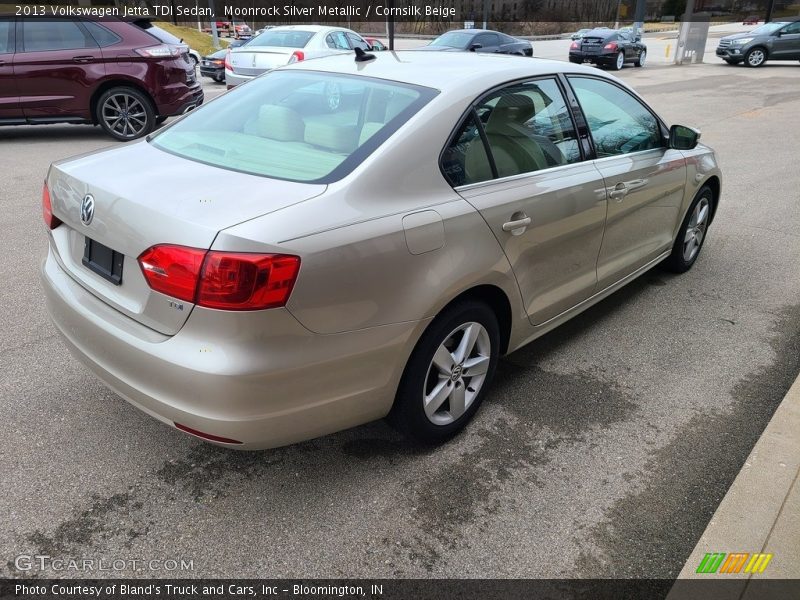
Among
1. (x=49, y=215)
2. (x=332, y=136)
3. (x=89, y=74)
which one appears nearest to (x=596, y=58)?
(x=89, y=74)

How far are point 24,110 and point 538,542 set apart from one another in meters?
9.13

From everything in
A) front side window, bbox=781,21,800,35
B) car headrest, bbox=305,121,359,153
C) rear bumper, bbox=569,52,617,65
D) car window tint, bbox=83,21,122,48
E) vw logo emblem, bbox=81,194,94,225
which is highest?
front side window, bbox=781,21,800,35

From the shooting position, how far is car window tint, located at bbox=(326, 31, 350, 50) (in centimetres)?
1268

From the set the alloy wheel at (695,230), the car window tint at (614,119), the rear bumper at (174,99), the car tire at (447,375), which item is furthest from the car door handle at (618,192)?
the rear bumper at (174,99)

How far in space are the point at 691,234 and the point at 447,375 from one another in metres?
2.97

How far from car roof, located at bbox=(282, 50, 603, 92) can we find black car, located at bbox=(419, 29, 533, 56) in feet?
49.9

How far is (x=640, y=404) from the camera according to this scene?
3277 mm

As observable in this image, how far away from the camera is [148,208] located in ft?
7.25

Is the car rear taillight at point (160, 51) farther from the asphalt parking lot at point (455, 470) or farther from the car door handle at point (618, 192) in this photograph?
the car door handle at point (618, 192)

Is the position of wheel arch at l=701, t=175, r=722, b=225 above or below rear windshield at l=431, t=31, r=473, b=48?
below

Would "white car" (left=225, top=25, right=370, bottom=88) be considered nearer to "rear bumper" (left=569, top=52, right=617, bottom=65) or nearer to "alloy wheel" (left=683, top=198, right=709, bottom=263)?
"alloy wheel" (left=683, top=198, right=709, bottom=263)

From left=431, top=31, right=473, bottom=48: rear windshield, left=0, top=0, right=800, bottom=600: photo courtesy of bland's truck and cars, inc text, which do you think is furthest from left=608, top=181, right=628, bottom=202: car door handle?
left=431, top=31, right=473, bottom=48: rear windshield

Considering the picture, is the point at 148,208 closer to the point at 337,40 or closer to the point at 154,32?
the point at 154,32

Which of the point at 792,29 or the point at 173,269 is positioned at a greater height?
the point at 792,29
